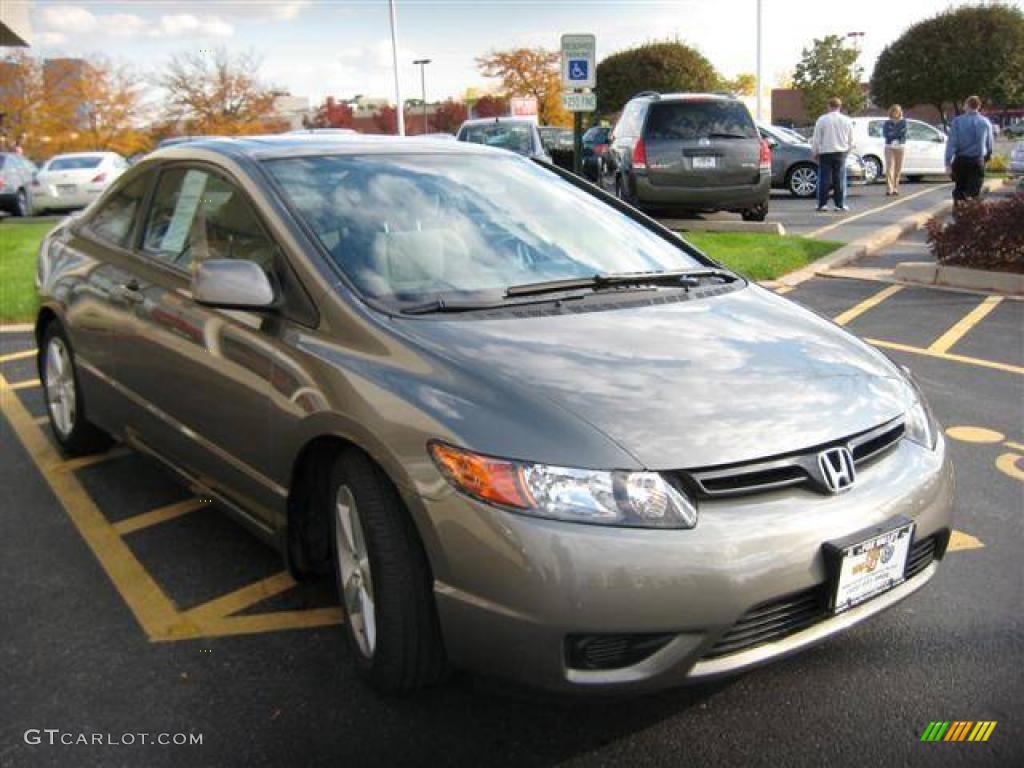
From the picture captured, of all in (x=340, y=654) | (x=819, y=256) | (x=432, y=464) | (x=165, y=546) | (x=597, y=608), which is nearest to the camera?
(x=597, y=608)

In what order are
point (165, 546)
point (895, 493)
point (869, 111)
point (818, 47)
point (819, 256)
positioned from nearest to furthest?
point (895, 493) < point (165, 546) < point (819, 256) < point (818, 47) < point (869, 111)

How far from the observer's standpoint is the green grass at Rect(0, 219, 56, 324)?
8680mm

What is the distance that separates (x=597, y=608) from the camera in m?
2.18

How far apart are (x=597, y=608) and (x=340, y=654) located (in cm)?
113

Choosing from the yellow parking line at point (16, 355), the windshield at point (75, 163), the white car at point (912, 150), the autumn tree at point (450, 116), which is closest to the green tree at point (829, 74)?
the autumn tree at point (450, 116)

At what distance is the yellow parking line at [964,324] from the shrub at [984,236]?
68 cm

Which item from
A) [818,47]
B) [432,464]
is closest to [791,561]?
[432,464]

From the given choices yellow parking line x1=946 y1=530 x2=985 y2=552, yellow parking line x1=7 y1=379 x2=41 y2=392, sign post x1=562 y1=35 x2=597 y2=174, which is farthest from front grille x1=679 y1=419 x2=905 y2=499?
sign post x1=562 y1=35 x2=597 y2=174

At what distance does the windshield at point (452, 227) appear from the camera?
10.2 ft

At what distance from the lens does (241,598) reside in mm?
3379

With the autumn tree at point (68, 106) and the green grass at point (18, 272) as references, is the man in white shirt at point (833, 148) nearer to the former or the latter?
the green grass at point (18, 272)

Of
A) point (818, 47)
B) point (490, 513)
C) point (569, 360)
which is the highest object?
point (818, 47)

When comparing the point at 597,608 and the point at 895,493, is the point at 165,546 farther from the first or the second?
the point at 895,493

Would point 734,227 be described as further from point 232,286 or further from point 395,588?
Result: point 395,588
